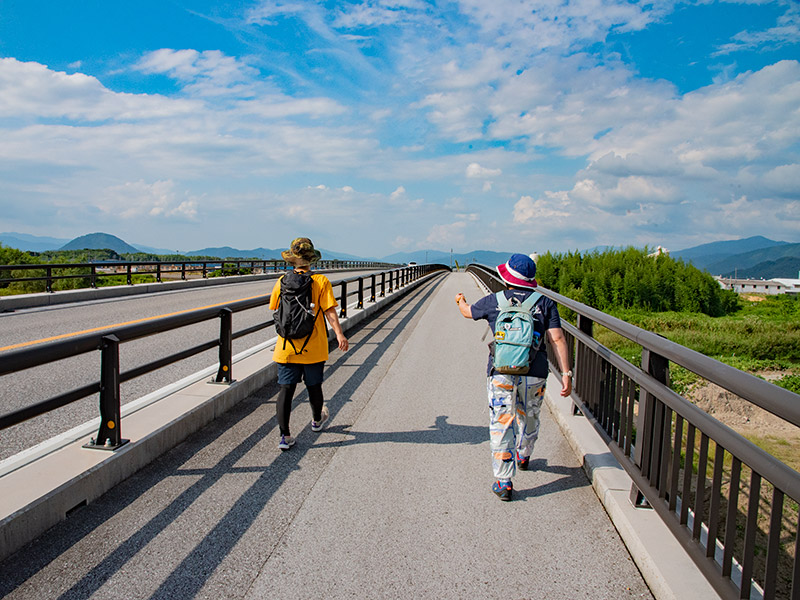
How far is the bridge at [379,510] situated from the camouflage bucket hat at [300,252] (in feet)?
5.61

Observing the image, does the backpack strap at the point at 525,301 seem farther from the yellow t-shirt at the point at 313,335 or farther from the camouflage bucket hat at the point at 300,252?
the camouflage bucket hat at the point at 300,252

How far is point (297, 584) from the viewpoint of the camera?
3047mm

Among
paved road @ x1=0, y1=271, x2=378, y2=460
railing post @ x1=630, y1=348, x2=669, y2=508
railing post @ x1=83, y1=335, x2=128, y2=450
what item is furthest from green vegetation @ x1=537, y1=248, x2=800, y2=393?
railing post @ x1=83, y1=335, x2=128, y2=450

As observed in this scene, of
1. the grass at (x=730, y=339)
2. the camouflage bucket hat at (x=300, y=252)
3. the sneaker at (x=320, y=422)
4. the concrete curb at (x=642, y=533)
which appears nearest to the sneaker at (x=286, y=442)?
the sneaker at (x=320, y=422)

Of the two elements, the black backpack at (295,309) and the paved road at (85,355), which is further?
the paved road at (85,355)

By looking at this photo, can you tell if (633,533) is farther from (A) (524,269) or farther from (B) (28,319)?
(B) (28,319)

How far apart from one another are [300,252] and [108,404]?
77.8 inches

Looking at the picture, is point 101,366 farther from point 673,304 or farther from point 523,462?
point 673,304

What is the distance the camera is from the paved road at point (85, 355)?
229 inches

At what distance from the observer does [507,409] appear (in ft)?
13.6

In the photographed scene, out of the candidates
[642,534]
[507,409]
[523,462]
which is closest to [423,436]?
[523,462]

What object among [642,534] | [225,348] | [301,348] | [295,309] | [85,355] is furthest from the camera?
[85,355]

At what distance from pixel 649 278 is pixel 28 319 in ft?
89.9

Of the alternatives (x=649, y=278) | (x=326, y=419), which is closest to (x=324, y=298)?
(x=326, y=419)
